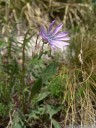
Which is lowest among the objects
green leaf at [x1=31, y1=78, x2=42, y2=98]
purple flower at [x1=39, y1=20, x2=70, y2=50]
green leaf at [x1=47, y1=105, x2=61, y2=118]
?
green leaf at [x1=47, y1=105, x2=61, y2=118]

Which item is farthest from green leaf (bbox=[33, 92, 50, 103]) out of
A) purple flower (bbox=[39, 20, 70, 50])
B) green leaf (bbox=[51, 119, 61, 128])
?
purple flower (bbox=[39, 20, 70, 50])

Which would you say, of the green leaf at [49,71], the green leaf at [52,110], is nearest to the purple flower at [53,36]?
the green leaf at [49,71]

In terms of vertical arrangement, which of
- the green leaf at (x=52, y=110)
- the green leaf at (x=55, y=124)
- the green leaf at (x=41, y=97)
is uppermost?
the green leaf at (x=41, y=97)

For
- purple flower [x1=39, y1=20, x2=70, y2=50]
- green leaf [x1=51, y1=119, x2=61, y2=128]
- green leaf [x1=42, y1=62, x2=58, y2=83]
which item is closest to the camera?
purple flower [x1=39, y1=20, x2=70, y2=50]

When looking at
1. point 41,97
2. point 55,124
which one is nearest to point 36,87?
point 41,97

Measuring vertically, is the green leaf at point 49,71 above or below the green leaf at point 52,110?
above

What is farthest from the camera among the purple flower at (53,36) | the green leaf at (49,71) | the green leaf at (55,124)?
the green leaf at (49,71)

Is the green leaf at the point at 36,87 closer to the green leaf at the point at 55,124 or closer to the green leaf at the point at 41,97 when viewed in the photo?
the green leaf at the point at 41,97

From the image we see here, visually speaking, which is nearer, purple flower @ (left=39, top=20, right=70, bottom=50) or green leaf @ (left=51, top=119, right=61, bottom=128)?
purple flower @ (left=39, top=20, right=70, bottom=50)

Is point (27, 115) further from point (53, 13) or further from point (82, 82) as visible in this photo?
point (53, 13)

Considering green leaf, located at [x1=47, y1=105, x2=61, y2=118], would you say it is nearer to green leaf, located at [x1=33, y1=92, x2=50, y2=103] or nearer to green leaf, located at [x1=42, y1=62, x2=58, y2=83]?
green leaf, located at [x1=33, y1=92, x2=50, y2=103]

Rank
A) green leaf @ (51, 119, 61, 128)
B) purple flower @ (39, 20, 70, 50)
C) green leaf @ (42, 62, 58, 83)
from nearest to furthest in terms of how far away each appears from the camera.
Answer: purple flower @ (39, 20, 70, 50), green leaf @ (51, 119, 61, 128), green leaf @ (42, 62, 58, 83)
